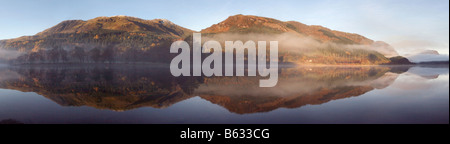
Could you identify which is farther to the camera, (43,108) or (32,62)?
(32,62)

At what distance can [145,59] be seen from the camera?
19162cm
